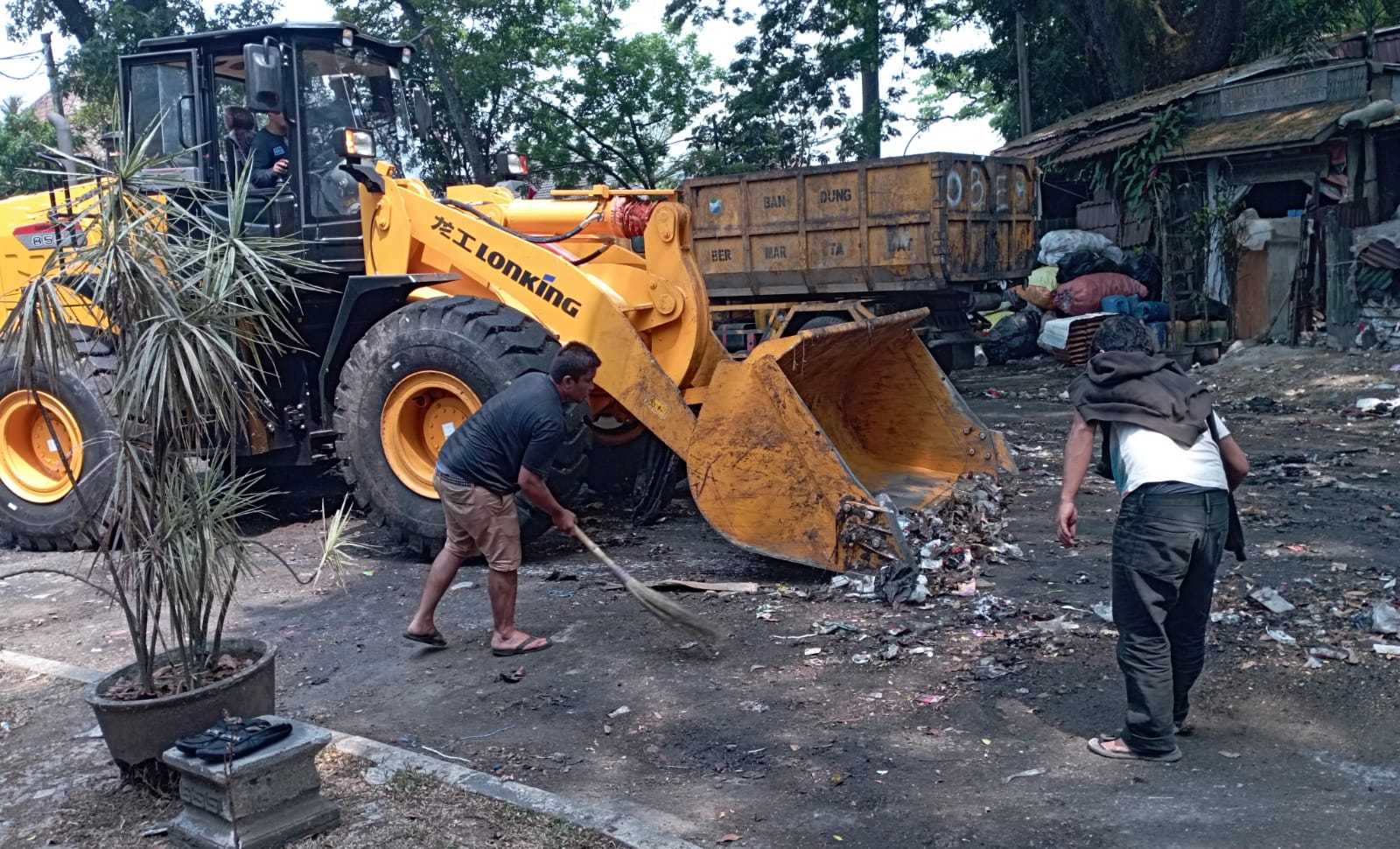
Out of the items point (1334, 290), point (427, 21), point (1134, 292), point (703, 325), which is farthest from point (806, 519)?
point (427, 21)

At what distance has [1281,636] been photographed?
4875mm

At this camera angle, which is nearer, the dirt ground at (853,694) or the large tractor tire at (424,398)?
the dirt ground at (853,694)

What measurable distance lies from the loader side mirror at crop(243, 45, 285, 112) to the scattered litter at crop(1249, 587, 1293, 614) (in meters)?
5.57

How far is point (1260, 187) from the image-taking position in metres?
16.4

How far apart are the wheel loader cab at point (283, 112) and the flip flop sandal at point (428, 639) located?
281 cm

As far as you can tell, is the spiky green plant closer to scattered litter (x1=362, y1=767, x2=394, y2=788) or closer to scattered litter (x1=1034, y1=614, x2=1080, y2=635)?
scattered litter (x1=362, y1=767, x2=394, y2=788)

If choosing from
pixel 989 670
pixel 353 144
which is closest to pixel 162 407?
pixel 989 670

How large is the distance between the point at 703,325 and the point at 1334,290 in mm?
10038

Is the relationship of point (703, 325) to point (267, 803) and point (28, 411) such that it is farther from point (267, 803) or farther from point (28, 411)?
point (28, 411)

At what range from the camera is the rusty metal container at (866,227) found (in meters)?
11.1

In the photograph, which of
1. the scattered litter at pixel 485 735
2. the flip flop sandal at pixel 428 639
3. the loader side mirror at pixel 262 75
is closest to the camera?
the scattered litter at pixel 485 735

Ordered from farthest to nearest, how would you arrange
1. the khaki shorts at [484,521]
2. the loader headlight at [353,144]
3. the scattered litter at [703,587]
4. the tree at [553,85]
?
the tree at [553,85] < the loader headlight at [353,144] < the scattered litter at [703,587] < the khaki shorts at [484,521]

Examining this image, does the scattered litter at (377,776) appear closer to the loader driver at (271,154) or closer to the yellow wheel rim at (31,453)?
the loader driver at (271,154)

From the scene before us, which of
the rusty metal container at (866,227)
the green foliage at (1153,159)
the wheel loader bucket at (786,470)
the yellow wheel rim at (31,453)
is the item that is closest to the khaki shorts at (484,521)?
the wheel loader bucket at (786,470)
